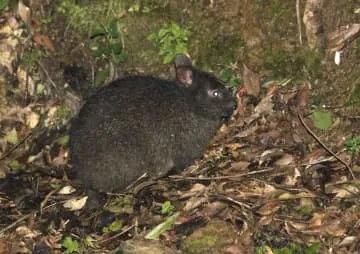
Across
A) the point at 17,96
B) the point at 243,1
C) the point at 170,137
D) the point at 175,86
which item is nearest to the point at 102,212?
the point at 170,137

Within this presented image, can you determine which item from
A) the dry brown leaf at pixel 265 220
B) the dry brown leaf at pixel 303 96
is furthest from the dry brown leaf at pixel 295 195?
the dry brown leaf at pixel 303 96

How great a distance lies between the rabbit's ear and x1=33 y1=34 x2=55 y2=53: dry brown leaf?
72.4 inches

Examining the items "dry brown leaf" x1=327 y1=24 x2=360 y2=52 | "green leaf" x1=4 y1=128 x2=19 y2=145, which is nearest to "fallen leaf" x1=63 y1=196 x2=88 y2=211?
"green leaf" x1=4 y1=128 x2=19 y2=145

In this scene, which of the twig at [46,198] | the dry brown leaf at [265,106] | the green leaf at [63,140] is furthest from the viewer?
the green leaf at [63,140]

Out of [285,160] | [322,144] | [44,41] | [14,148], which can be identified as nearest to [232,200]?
[285,160]

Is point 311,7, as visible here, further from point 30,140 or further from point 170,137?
point 30,140

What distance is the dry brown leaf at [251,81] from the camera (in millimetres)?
7652

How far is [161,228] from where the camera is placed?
616 cm

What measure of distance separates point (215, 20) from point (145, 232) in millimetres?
2875

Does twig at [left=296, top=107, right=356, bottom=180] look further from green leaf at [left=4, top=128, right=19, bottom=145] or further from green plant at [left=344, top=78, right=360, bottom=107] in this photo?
green leaf at [left=4, top=128, right=19, bottom=145]

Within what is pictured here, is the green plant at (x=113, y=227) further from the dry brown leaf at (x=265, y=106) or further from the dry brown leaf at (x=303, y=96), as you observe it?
the dry brown leaf at (x=303, y=96)

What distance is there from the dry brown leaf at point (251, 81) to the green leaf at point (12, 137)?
9.59 feet

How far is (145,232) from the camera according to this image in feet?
20.4

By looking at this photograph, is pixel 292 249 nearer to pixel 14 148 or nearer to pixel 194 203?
pixel 194 203
